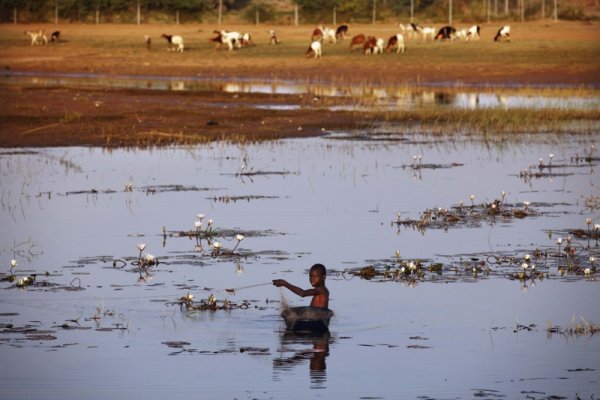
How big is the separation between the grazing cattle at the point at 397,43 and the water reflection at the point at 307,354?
3853cm

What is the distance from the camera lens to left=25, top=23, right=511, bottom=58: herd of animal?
47625 millimetres

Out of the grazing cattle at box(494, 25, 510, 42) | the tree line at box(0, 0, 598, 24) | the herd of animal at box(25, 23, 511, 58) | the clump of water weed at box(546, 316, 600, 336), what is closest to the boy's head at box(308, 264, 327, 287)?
the clump of water weed at box(546, 316, 600, 336)

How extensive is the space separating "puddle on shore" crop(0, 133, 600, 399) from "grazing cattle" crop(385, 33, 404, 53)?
27095mm

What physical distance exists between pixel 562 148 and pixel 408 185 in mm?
5538

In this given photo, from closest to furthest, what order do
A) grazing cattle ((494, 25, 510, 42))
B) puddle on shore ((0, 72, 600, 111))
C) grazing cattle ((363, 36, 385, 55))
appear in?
puddle on shore ((0, 72, 600, 111))
grazing cattle ((363, 36, 385, 55))
grazing cattle ((494, 25, 510, 42))

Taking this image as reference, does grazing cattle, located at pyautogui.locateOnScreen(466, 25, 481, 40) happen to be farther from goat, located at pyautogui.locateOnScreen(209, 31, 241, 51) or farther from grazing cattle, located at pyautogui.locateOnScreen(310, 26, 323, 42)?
goat, located at pyautogui.locateOnScreen(209, 31, 241, 51)

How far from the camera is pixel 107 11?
71.1 m

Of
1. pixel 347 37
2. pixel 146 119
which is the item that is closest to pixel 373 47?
pixel 347 37

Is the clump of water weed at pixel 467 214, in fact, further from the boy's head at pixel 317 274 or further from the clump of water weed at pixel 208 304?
the boy's head at pixel 317 274

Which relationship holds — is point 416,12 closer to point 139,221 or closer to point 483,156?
point 483,156

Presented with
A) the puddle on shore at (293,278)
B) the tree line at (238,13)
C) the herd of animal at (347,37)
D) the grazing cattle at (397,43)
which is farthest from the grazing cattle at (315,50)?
the puddle on shore at (293,278)

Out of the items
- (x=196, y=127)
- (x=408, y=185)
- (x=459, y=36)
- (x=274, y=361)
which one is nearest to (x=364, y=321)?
(x=274, y=361)

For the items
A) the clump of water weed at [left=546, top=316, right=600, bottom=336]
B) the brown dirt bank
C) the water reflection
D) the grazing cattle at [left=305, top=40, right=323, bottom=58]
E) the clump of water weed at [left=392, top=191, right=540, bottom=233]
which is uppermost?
the grazing cattle at [left=305, top=40, right=323, bottom=58]

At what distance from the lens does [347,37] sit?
58062mm
